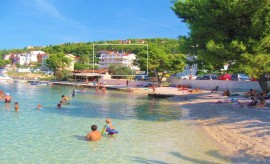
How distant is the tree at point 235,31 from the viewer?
22.2 m

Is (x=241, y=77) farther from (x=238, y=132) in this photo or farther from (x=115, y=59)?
(x=115, y=59)

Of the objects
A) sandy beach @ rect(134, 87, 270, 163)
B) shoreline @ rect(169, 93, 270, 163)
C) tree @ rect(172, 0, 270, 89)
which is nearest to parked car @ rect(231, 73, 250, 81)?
sandy beach @ rect(134, 87, 270, 163)

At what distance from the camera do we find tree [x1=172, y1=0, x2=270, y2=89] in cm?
2216

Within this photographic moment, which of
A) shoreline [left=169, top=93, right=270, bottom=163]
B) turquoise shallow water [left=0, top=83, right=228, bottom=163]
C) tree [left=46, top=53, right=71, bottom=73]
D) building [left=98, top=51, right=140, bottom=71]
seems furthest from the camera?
building [left=98, top=51, right=140, bottom=71]

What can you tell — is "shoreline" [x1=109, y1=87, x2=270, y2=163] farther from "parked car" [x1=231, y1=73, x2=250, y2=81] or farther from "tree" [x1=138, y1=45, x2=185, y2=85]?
"tree" [x1=138, y1=45, x2=185, y2=85]

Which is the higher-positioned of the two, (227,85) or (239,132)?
(227,85)

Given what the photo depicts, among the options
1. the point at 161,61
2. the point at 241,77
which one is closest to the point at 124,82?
the point at 161,61

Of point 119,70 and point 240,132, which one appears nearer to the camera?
point 240,132

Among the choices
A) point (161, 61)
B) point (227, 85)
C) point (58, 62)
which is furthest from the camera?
point (58, 62)

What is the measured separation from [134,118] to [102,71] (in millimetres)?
73425

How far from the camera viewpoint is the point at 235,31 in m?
24.0

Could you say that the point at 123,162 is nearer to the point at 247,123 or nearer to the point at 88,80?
the point at 247,123

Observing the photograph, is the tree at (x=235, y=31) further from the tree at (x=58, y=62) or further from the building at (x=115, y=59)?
the building at (x=115, y=59)

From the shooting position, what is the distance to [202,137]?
60.8 ft
